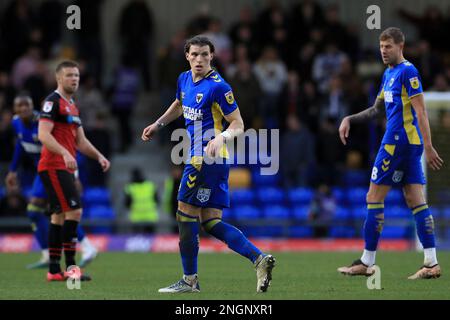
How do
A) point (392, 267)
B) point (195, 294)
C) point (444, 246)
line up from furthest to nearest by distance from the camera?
1. point (444, 246)
2. point (392, 267)
3. point (195, 294)

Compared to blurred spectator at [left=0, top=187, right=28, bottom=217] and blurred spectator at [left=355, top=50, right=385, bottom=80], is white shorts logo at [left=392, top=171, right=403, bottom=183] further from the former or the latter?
blurred spectator at [left=355, top=50, right=385, bottom=80]

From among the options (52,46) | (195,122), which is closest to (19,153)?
(195,122)

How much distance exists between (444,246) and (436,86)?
12.9 ft

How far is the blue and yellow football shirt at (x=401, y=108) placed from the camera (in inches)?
416

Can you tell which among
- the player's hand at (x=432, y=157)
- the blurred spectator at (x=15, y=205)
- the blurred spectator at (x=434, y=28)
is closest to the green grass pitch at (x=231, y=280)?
the player's hand at (x=432, y=157)

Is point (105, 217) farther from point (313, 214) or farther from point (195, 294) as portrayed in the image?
point (195, 294)

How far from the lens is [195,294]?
9.20m

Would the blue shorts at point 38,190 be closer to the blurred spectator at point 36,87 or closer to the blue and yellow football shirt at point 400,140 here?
the blue and yellow football shirt at point 400,140

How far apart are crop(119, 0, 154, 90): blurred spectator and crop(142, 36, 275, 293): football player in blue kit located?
547 inches

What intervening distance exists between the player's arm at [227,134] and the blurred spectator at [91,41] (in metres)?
14.0

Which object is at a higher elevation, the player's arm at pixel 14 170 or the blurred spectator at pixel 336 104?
the blurred spectator at pixel 336 104

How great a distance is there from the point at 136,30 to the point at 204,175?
14.6 m

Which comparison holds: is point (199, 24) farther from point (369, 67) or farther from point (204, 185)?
point (204, 185)
